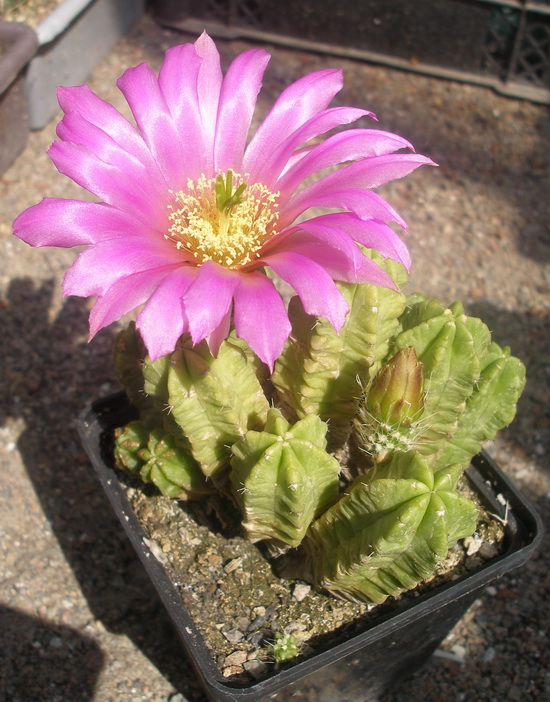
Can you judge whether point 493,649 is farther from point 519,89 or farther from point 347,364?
point 519,89

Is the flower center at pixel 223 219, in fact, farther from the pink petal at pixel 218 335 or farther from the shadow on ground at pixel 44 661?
A: the shadow on ground at pixel 44 661

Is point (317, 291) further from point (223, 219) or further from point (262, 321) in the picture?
point (223, 219)

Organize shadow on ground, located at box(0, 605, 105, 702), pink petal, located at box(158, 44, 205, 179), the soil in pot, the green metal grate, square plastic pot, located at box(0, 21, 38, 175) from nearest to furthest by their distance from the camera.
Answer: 1. pink petal, located at box(158, 44, 205, 179)
2. the soil in pot
3. shadow on ground, located at box(0, 605, 105, 702)
4. square plastic pot, located at box(0, 21, 38, 175)
5. the green metal grate

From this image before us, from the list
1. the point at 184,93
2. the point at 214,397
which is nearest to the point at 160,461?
the point at 214,397

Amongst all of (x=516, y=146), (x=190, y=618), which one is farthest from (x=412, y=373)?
(x=516, y=146)

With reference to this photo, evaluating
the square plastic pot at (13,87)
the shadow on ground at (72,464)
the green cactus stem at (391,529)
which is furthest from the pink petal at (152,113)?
the square plastic pot at (13,87)

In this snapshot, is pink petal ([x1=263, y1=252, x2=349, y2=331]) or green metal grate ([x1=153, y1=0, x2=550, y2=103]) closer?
pink petal ([x1=263, y1=252, x2=349, y2=331])

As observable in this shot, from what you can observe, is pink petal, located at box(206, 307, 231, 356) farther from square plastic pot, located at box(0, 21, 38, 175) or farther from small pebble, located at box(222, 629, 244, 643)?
square plastic pot, located at box(0, 21, 38, 175)

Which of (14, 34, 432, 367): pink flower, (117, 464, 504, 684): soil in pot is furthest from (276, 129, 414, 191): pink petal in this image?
(117, 464, 504, 684): soil in pot
